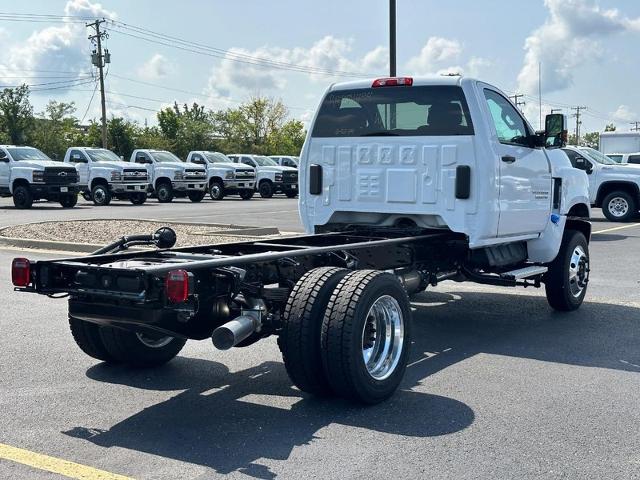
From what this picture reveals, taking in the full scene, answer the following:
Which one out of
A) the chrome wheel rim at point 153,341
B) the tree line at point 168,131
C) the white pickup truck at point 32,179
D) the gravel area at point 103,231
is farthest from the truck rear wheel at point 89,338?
the tree line at point 168,131

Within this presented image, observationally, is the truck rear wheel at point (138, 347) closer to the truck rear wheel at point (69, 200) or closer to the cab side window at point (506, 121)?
the cab side window at point (506, 121)

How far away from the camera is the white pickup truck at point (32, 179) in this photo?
2578 centimetres

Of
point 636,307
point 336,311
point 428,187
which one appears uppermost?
point 428,187

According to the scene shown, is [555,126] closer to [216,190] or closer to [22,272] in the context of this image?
[22,272]

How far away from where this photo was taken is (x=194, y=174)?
31812 millimetres

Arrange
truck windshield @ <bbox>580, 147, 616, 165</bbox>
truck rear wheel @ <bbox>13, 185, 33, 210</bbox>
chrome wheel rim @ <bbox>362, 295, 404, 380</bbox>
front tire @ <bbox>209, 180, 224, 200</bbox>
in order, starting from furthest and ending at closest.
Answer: front tire @ <bbox>209, 180, 224, 200</bbox>, truck rear wheel @ <bbox>13, 185, 33, 210</bbox>, truck windshield @ <bbox>580, 147, 616, 165</bbox>, chrome wheel rim @ <bbox>362, 295, 404, 380</bbox>

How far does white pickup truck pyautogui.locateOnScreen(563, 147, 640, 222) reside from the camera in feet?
67.1

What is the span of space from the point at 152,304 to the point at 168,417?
78 cm

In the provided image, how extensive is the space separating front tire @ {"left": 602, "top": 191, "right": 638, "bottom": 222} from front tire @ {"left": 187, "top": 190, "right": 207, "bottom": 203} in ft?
54.9

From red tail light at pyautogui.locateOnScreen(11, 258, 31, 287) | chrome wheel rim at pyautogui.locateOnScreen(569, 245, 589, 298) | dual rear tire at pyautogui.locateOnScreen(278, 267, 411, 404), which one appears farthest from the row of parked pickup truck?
dual rear tire at pyautogui.locateOnScreen(278, 267, 411, 404)

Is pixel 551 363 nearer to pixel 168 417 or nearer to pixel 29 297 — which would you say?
pixel 168 417

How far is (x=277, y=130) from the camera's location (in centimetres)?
8000

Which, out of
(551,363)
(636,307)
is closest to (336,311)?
(551,363)

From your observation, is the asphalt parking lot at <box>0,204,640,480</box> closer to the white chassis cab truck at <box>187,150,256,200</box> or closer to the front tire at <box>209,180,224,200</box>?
the white chassis cab truck at <box>187,150,256,200</box>
